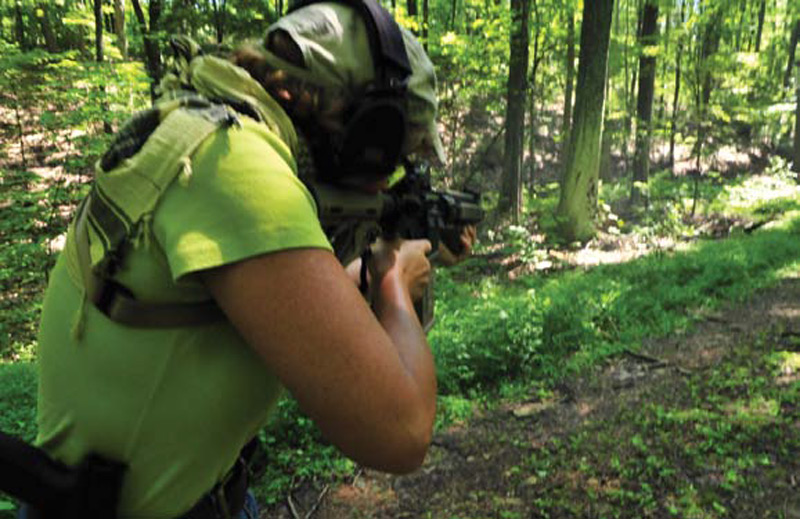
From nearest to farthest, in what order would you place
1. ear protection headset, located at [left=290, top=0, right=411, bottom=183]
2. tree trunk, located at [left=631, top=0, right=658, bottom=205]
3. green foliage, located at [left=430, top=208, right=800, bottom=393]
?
ear protection headset, located at [left=290, top=0, right=411, bottom=183] < green foliage, located at [left=430, top=208, right=800, bottom=393] < tree trunk, located at [left=631, top=0, right=658, bottom=205]

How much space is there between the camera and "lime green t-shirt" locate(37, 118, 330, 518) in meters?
0.84

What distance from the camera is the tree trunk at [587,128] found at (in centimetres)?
1024

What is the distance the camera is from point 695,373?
183 inches

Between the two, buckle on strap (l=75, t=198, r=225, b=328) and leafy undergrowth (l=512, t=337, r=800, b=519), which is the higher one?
buckle on strap (l=75, t=198, r=225, b=328)

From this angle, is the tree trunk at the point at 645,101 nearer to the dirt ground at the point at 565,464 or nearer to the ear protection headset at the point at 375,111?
the dirt ground at the point at 565,464

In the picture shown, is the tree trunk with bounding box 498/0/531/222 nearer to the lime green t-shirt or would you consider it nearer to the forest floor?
the forest floor

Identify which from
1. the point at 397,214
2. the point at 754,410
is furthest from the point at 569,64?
the point at 397,214

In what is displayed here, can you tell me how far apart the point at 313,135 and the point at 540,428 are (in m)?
3.45

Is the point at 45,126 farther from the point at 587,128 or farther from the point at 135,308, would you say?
the point at 587,128

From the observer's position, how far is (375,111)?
1.22m

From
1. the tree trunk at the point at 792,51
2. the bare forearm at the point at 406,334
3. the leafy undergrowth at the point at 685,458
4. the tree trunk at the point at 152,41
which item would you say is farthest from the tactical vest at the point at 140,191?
the tree trunk at the point at 792,51

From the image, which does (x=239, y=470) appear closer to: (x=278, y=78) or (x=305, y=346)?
(x=305, y=346)

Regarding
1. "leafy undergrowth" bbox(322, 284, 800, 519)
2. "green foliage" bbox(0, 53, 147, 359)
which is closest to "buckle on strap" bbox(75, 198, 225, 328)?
"leafy undergrowth" bbox(322, 284, 800, 519)

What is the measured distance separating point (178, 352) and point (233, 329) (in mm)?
97
